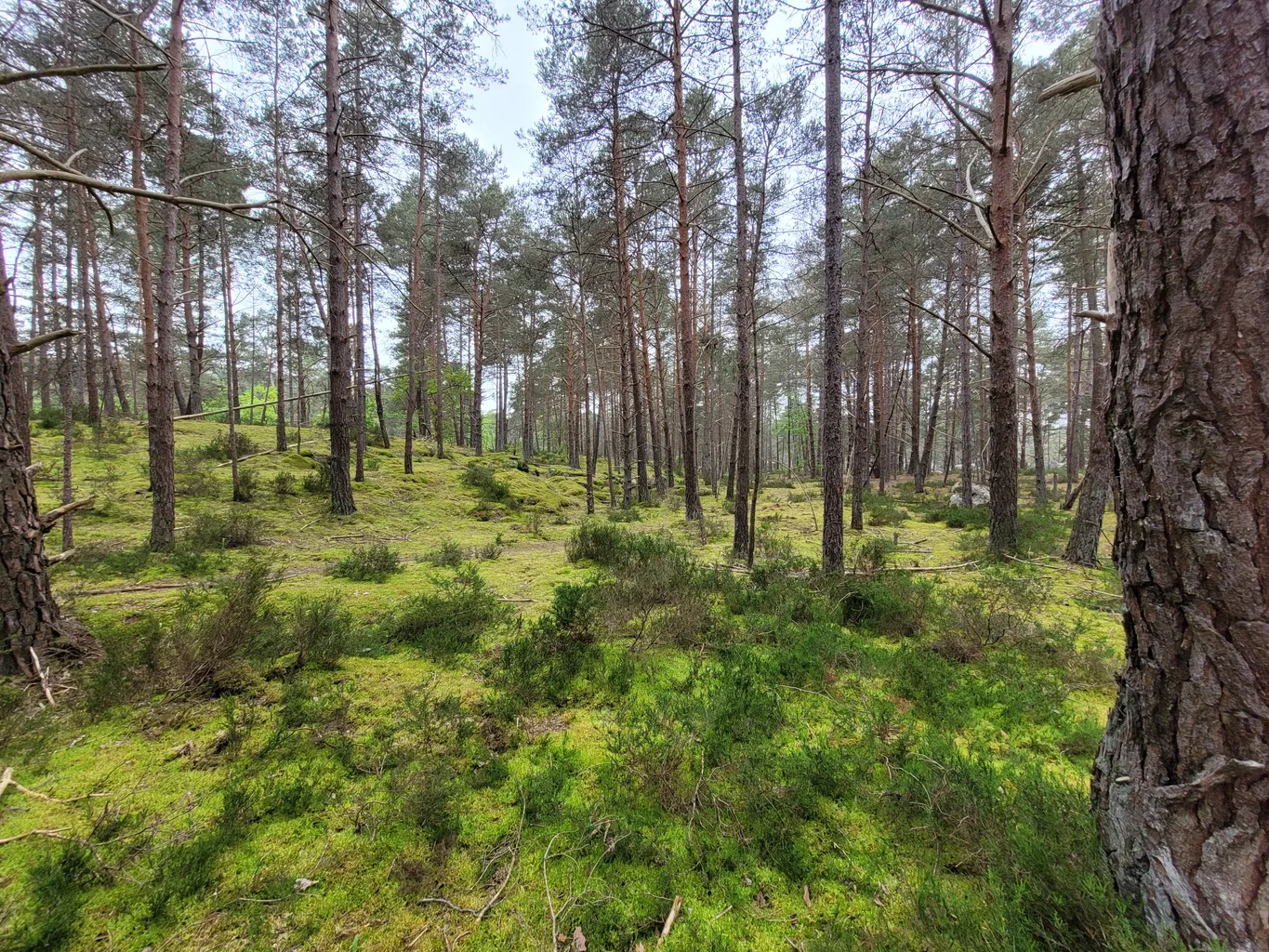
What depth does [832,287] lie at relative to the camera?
5.02 metres

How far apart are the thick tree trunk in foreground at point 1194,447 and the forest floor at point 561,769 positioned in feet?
0.97

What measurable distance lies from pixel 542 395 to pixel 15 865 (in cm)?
3048

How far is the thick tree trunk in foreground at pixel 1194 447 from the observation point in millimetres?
1090

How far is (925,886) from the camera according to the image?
160 cm

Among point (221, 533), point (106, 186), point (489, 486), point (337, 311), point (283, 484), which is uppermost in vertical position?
point (337, 311)

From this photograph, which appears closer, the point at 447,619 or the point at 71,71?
the point at 71,71

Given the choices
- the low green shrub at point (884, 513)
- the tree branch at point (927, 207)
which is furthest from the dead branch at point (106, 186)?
the low green shrub at point (884, 513)

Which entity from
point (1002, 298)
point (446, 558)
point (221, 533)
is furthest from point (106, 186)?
point (1002, 298)

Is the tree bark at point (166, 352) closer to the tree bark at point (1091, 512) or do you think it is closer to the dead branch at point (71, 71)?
the dead branch at point (71, 71)

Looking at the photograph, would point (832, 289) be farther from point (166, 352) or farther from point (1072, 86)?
point (166, 352)

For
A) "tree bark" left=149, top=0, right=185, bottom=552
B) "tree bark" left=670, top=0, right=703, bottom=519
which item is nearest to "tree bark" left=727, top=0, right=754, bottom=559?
"tree bark" left=670, top=0, right=703, bottom=519

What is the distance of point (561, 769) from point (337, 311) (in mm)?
8711

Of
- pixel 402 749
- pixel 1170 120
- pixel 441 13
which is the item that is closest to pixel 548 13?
pixel 441 13

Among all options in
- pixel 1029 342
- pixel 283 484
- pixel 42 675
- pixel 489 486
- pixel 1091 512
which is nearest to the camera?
pixel 42 675
